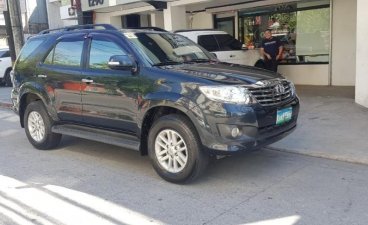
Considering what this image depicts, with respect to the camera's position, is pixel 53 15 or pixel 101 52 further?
pixel 53 15

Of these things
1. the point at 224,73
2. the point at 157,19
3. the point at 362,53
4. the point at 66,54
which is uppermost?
the point at 157,19

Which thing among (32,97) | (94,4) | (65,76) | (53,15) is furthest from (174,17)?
(53,15)

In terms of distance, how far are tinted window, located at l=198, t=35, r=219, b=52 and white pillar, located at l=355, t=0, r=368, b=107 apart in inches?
141

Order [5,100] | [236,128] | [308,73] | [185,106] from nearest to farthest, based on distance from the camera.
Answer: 1. [236,128]
2. [185,106]
3. [308,73]
4. [5,100]

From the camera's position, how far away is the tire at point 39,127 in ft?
21.8

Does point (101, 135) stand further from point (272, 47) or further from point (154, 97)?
point (272, 47)

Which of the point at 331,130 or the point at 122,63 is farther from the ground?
the point at 122,63

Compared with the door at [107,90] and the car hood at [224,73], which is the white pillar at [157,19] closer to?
the door at [107,90]

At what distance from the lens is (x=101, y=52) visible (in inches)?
225

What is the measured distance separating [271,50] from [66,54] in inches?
270

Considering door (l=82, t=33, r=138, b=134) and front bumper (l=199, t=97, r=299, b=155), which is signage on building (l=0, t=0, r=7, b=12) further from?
front bumper (l=199, t=97, r=299, b=155)

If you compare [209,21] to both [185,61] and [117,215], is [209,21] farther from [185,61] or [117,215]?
[117,215]

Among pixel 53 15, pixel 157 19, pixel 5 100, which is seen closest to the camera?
pixel 5 100

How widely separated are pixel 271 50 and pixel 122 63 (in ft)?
23.9
